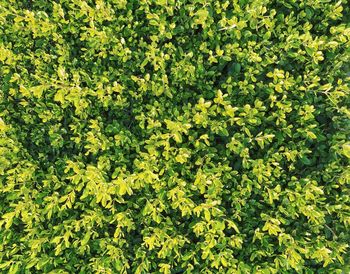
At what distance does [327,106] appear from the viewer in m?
3.38

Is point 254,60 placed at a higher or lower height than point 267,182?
higher

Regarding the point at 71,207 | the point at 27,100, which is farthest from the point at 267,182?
the point at 27,100

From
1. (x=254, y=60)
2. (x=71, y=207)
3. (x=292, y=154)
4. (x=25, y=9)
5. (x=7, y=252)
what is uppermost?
(x=25, y=9)

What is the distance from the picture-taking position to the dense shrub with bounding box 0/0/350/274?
3234mm

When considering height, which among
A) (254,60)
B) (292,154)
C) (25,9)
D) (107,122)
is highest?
(25,9)

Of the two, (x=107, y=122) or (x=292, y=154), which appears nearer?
(x=292, y=154)

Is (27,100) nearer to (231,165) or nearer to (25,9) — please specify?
(25,9)

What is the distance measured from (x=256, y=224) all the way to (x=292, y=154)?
0.73 m

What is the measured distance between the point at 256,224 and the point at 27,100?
2.41 meters

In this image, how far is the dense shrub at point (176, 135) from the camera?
3.23 m

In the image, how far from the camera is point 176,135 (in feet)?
10.3

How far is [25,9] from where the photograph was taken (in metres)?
3.55

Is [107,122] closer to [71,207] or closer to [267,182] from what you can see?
[71,207]

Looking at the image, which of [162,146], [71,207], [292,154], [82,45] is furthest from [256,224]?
[82,45]
